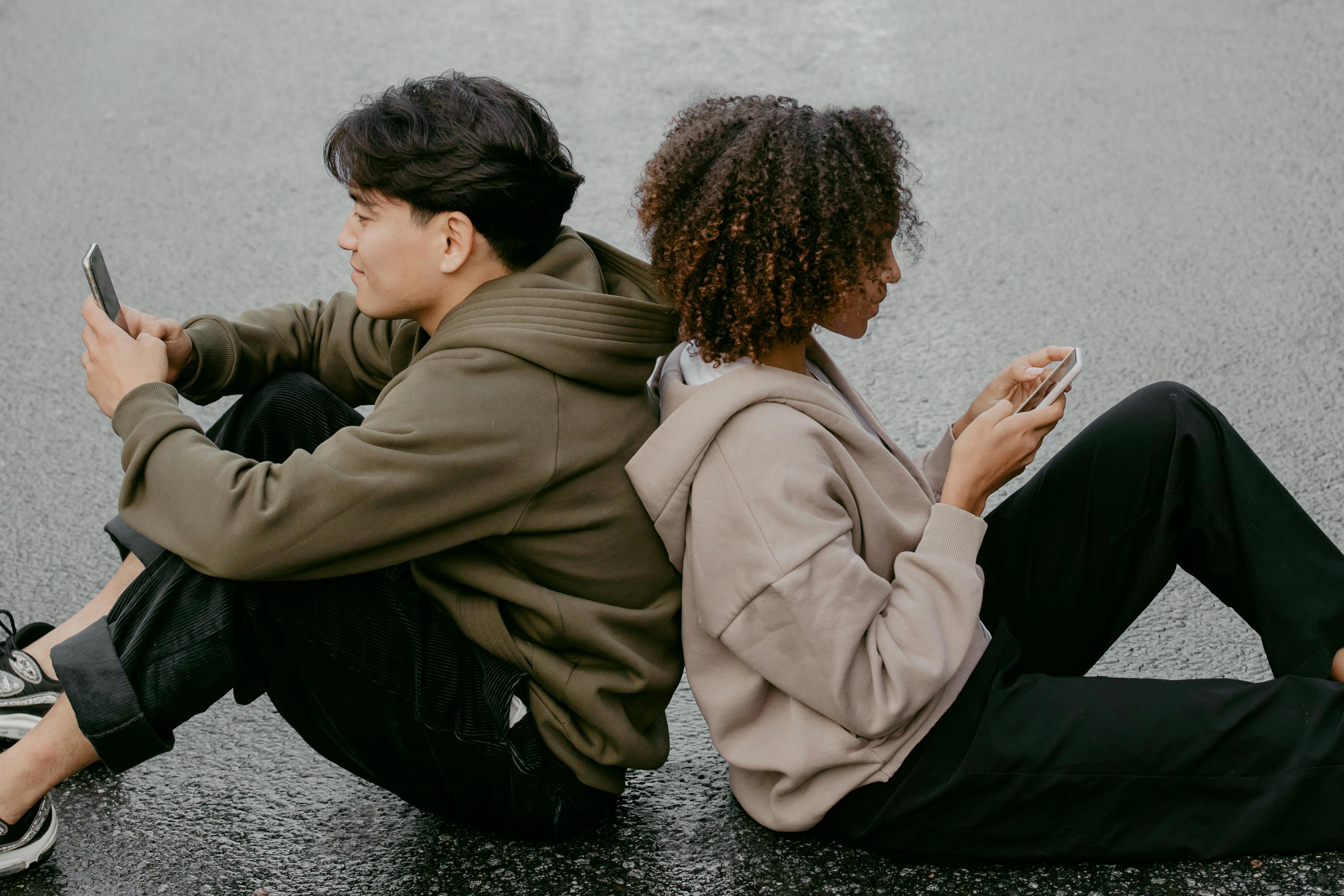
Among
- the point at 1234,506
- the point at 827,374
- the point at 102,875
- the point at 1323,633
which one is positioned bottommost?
the point at 102,875

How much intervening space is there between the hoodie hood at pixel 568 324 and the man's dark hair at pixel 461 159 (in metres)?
0.07

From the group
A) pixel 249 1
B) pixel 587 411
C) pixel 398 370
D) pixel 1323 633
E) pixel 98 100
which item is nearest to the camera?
pixel 587 411

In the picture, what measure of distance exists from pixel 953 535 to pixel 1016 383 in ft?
1.68

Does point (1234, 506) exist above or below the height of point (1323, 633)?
above

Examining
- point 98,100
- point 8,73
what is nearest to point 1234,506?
point 98,100

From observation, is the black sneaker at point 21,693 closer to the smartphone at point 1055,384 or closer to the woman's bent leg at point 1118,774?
the woman's bent leg at point 1118,774

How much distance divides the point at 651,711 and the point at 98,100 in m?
4.55

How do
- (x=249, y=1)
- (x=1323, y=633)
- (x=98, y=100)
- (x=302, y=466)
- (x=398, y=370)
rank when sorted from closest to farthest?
(x=302, y=466)
(x=1323, y=633)
(x=398, y=370)
(x=98, y=100)
(x=249, y=1)

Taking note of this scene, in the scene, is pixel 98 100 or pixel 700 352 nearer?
pixel 700 352

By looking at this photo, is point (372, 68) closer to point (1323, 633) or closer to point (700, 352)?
point (700, 352)

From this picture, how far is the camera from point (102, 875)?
2.16 meters

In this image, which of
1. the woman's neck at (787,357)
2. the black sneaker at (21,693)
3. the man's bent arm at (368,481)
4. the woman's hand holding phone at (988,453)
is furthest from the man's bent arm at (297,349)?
the woman's hand holding phone at (988,453)

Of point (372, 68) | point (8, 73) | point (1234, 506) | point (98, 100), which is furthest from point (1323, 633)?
point (8, 73)

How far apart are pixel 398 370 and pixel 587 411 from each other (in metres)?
0.53
